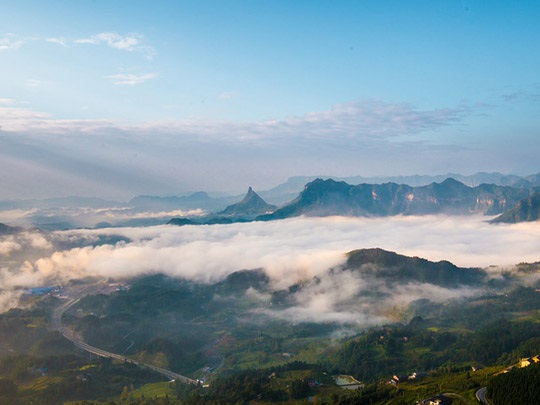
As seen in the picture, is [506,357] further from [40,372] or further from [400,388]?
[40,372]

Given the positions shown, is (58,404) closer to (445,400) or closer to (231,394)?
(231,394)

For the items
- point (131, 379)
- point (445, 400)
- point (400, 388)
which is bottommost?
point (131, 379)

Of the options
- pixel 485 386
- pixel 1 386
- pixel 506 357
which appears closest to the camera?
pixel 485 386

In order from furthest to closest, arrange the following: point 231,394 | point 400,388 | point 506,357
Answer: point 506,357 < point 231,394 < point 400,388

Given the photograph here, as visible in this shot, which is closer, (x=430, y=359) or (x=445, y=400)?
(x=445, y=400)

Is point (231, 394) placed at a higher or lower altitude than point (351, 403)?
lower

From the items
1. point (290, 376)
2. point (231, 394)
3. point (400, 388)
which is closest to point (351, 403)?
point (400, 388)

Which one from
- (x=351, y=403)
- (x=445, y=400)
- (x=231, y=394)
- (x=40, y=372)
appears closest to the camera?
(x=445, y=400)

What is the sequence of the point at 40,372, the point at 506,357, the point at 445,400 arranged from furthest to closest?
1. the point at 40,372
2. the point at 506,357
3. the point at 445,400

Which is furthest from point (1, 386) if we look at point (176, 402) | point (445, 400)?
point (445, 400)
